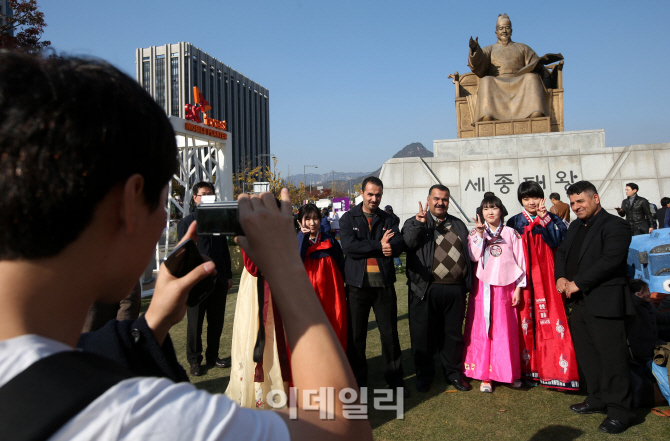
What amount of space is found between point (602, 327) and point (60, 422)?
3.87m

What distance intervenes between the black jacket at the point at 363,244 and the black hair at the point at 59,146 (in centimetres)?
366

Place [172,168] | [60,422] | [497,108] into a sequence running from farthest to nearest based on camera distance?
[497,108] → [172,168] → [60,422]

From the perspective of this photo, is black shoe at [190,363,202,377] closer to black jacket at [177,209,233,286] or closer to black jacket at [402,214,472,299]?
black jacket at [177,209,233,286]

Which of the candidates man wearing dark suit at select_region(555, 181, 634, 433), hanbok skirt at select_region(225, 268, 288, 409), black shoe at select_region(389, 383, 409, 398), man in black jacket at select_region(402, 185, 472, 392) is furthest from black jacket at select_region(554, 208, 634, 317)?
hanbok skirt at select_region(225, 268, 288, 409)

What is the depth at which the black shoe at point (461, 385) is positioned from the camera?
4.13 metres

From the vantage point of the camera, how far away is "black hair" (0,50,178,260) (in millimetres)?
522

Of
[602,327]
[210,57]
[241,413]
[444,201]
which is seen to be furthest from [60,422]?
[210,57]

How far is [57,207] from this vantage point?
1.76 feet

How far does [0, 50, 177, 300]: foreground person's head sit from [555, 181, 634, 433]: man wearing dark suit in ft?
12.1

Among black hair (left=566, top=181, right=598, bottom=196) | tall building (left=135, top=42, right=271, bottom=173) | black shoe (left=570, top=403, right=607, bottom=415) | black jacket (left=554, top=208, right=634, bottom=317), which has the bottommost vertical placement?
black shoe (left=570, top=403, right=607, bottom=415)

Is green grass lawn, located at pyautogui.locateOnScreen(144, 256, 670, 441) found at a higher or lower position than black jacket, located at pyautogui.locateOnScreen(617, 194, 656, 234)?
lower

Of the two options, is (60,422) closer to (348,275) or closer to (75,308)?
(75,308)

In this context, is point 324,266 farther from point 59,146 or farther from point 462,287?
point 59,146

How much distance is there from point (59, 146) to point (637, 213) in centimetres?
1050
